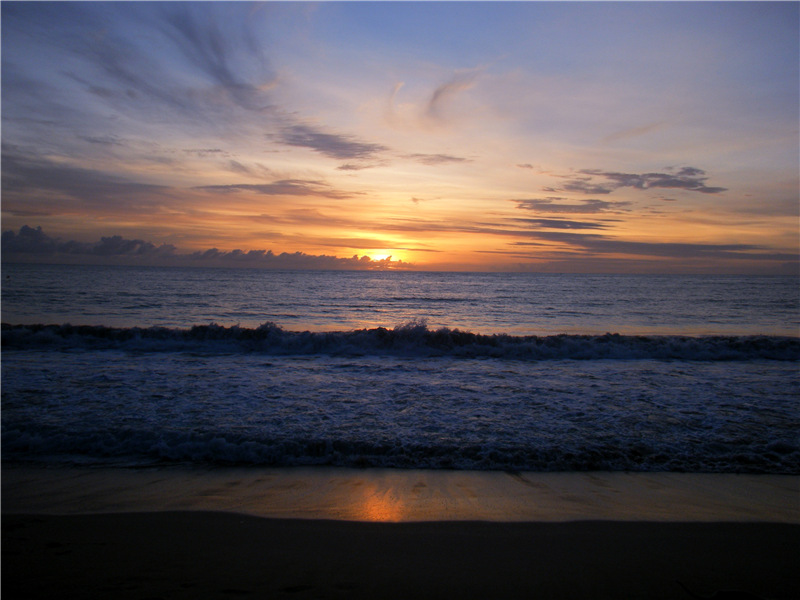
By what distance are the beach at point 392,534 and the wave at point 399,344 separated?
920 centimetres

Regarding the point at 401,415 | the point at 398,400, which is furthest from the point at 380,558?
the point at 398,400

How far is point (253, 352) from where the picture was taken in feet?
47.6

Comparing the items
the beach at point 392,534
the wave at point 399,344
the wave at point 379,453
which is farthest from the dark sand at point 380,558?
the wave at point 399,344

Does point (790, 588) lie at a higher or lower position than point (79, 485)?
higher

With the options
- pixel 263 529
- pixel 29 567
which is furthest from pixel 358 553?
pixel 29 567

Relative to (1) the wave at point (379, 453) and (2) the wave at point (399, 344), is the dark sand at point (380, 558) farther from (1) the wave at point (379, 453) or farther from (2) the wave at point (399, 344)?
(2) the wave at point (399, 344)

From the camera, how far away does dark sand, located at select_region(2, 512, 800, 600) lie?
320 centimetres

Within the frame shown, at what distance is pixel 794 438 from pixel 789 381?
5658mm

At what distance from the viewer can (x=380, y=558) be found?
141 inches

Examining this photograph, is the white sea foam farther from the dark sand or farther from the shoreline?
the dark sand

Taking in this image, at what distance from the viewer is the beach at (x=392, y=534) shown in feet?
10.7

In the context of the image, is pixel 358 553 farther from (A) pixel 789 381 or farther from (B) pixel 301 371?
(A) pixel 789 381

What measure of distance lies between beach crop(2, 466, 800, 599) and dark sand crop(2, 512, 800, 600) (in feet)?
0.05

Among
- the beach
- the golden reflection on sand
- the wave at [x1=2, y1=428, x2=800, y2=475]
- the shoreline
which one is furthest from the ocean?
the golden reflection on sand
